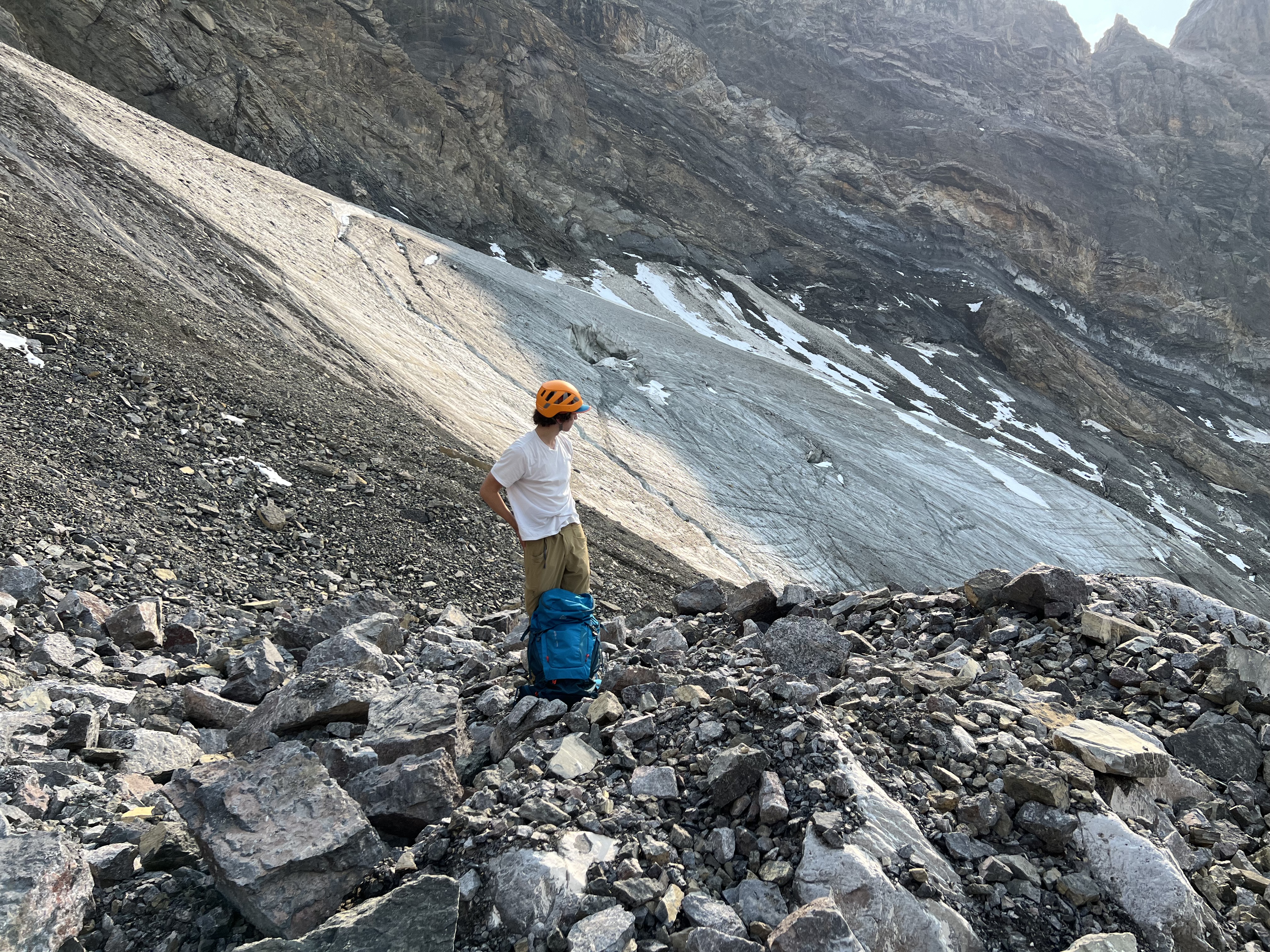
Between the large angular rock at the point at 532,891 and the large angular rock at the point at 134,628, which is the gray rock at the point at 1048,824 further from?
the large angular rock at the point at 134,628

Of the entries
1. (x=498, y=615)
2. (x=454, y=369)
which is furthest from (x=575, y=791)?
(x=454, y=369)

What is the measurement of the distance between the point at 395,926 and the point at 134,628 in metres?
3.62

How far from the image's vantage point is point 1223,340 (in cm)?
5225

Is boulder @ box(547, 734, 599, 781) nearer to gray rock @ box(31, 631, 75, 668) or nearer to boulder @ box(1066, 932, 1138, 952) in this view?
boulder @ box(1066, 932, 1138, 952)

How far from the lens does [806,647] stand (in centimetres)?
496

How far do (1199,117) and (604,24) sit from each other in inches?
2072

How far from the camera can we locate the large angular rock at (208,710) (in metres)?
4.32

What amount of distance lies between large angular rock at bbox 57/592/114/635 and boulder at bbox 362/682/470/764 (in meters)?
2.36

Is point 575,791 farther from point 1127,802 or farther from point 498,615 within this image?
point 498,615

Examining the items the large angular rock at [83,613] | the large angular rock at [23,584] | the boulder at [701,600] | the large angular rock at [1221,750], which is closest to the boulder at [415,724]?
the large angular rock at [83,613]

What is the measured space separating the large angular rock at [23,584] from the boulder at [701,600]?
15.0 ft

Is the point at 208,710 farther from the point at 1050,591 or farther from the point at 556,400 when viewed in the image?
the point at 1050,591

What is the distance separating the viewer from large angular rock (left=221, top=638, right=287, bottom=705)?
4723 mm

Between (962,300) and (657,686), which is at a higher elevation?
(962,300)
